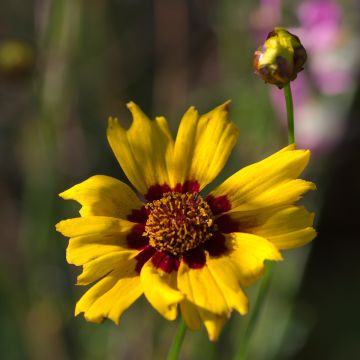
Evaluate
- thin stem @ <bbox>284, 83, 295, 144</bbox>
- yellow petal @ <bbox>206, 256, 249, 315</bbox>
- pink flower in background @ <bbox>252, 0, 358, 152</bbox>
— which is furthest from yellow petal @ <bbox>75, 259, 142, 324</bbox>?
pink flower in background @ <bbox>252, 0, 358, 152</bbox>

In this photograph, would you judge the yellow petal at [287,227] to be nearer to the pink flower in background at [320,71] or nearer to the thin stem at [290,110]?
the thin stem at [290,110]

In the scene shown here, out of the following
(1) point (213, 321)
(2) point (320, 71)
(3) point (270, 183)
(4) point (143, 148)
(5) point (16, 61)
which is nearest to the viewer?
(1) point (213, 321)

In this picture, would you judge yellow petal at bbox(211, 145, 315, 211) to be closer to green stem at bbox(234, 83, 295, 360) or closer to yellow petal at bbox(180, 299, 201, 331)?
green stem at bbox(234, 83, 295, 360)

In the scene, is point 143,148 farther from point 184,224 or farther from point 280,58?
point 280,58

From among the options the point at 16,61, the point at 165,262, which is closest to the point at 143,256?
the point at 165,262

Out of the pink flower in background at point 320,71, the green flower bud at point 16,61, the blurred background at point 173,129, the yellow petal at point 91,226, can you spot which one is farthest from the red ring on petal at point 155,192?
the pink flower in background at point 320,71

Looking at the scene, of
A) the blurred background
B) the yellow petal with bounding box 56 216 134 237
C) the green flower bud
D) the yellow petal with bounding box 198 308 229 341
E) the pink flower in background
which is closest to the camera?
the yellow petal with bounding box 198 308 229 341

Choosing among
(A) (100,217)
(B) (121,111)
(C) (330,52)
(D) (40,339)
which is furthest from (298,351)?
(A) (100,217)
